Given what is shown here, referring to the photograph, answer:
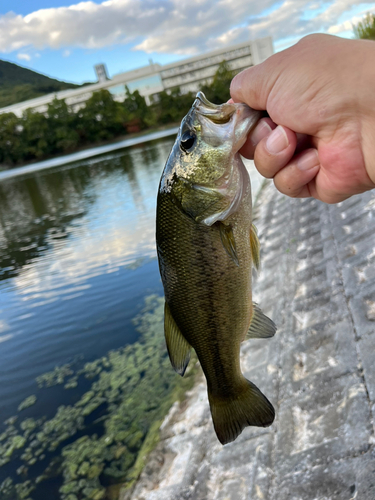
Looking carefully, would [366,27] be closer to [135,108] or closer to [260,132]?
[260,132]

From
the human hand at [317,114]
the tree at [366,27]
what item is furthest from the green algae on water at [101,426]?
the tree at [366,27]

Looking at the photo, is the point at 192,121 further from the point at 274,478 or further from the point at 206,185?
the point at 274,478

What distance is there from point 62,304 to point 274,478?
6.57m

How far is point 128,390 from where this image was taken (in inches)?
214

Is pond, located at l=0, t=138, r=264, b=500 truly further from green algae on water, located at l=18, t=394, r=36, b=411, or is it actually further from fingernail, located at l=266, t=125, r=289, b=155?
fingernail, located at l=266, t=125, r=289, b=155

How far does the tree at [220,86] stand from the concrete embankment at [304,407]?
71.5 metres

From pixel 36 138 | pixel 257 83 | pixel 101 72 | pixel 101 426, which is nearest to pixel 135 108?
pixel 36 138

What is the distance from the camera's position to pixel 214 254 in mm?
1985

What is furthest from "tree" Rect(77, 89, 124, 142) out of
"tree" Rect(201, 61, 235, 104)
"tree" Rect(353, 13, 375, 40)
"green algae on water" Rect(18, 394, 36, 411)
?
"green algae on water" Rect(18, 394, 36, 411)

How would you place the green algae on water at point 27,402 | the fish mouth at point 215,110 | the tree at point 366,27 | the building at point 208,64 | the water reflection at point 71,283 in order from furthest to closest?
1. the building at point 208,64
2. the tree at point 366,27
3. the water reflection at point 71,283
4. the green algae on water at point 27,402
5. the fish mouth at point 215,110

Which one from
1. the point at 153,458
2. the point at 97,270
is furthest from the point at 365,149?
the point at 97,270

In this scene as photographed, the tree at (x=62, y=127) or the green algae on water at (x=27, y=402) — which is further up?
the tree at (x=62, y=127)

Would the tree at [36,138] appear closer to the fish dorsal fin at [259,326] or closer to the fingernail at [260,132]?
the fingernail at [260,132]

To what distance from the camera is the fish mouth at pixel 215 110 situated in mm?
1836
